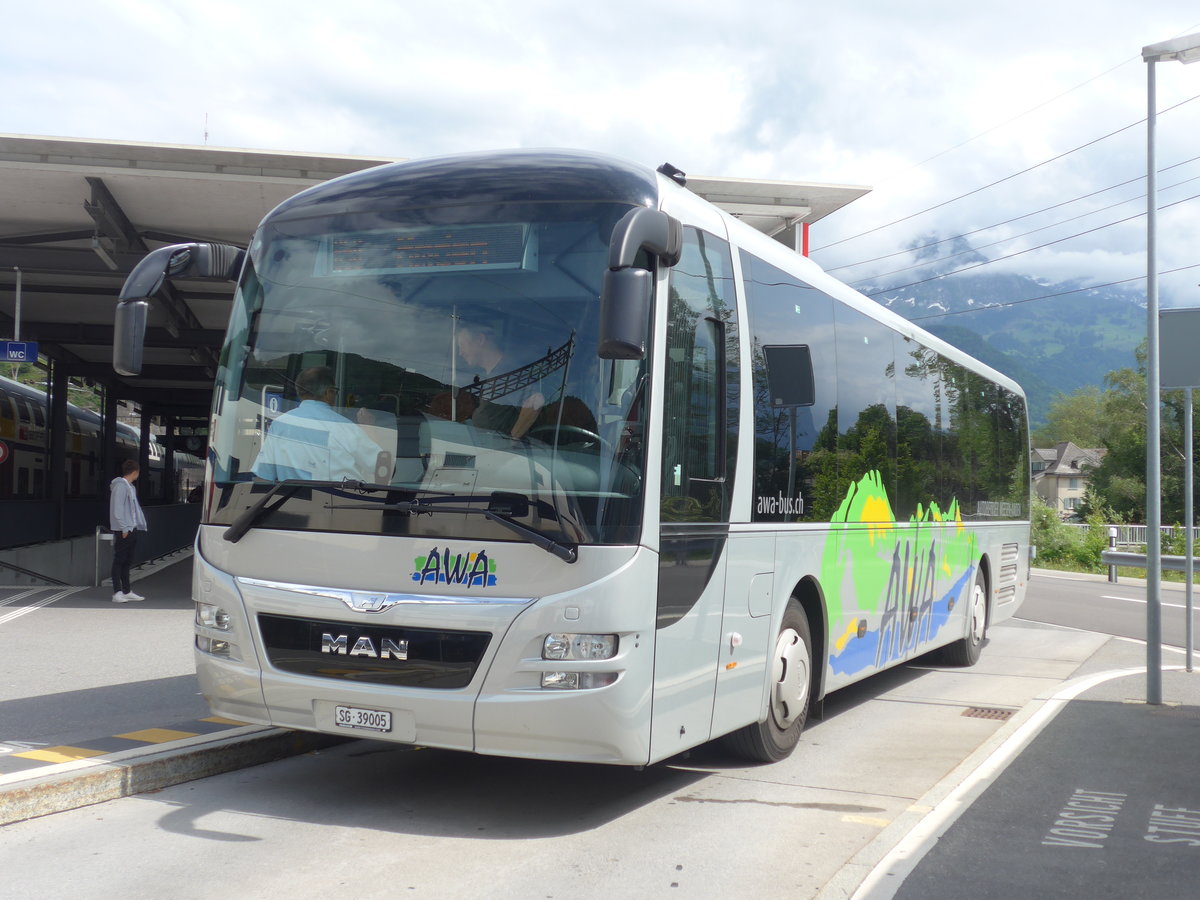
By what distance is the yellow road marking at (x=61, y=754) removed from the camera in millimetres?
6543

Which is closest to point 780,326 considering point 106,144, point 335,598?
point 335,598

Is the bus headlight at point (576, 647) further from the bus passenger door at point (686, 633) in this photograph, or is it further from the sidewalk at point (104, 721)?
the sidewalk at point (104, 721)

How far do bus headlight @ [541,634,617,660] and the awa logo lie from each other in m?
0.39

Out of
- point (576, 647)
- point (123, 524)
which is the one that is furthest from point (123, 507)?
point (576, 647)

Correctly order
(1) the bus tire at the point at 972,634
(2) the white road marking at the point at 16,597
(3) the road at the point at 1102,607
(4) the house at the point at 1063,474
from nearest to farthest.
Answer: (1) the bus tire at the point at 972,634
(2) the white road marking at the point at 16,597
(3) the road at the point at 1102,607
(4) the house at the point at 1063,474

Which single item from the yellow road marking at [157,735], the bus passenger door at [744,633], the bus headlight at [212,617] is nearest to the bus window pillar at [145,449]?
the yellow road marking at [157,735]

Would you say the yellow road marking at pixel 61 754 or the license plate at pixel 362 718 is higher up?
the license plate at pixel 362 718

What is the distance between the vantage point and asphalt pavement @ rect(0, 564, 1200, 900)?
527 centimetres

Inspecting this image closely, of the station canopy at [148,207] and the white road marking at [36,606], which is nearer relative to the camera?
the white road marking at [36,606]

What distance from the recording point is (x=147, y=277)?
259 inches

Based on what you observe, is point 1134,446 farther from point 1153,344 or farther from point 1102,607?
point 1153,344

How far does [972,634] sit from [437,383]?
885 cm

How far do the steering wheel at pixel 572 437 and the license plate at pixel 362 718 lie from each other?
156 cm

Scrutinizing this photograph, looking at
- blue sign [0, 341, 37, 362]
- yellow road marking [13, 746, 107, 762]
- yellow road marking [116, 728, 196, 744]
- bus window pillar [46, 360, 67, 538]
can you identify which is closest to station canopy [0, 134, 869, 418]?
blue sign [0, 341, 37, 362]
